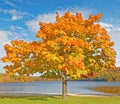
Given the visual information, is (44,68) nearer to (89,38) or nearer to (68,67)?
(68,67)

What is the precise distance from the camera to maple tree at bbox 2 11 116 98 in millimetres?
38281

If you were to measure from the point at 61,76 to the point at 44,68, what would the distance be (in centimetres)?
370

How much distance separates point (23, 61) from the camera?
41250 mm

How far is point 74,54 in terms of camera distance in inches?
1553

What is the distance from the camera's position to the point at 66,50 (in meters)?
39.8

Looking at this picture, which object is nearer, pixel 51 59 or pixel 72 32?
pixel 51 59

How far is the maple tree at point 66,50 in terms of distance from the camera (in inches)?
1507

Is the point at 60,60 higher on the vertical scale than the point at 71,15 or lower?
lower

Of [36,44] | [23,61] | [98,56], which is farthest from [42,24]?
[98,56]

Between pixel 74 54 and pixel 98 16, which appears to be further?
pixel 98 16

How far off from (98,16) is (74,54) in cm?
644

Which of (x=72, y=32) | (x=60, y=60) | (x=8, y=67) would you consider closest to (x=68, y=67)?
(x=60, y=60)

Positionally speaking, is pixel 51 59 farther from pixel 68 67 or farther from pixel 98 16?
pixel 98 16

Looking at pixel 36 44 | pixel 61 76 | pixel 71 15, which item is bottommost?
pixel 61 76
